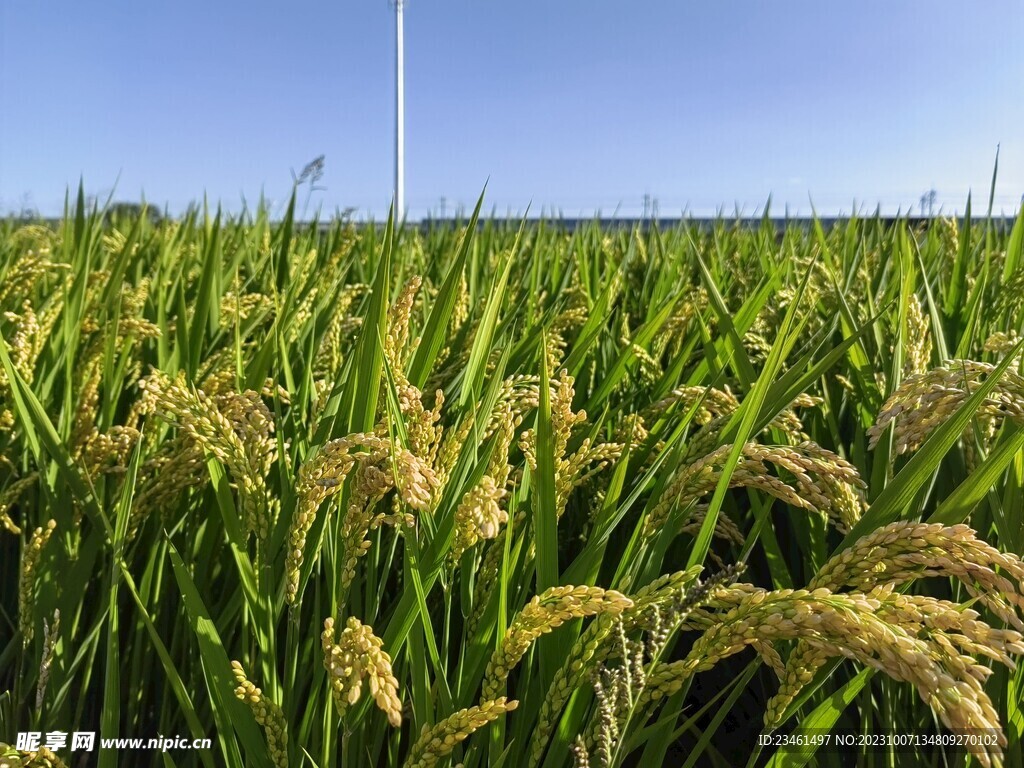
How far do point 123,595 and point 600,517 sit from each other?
87cm

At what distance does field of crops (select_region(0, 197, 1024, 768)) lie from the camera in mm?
610

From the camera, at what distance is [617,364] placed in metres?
1.24

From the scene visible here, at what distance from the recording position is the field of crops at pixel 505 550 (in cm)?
61

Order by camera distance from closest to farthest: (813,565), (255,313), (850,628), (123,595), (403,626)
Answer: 1. (850,628)
2. (403,626)
3. (813,565)
4. (123,595)
5. (255,313)

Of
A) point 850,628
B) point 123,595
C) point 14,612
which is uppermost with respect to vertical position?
point 850,628

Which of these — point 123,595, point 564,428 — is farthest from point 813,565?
point 123,595

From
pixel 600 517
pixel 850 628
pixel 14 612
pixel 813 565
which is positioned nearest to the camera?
pixel 850 628

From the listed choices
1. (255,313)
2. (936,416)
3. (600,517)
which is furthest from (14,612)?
(936,416)

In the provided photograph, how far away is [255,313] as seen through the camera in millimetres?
1833

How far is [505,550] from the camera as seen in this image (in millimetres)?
754

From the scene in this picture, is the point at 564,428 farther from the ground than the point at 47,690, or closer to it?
farther from the ground

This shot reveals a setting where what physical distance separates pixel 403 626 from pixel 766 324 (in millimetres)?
1414

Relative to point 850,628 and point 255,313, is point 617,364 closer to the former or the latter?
point 850,628

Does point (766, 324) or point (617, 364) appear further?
point (766, 324)
